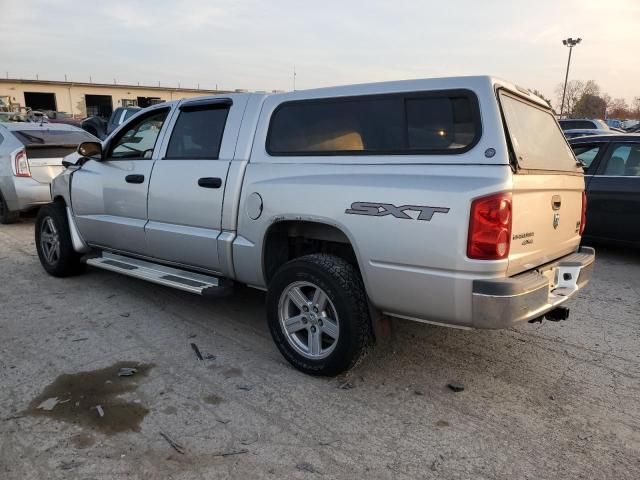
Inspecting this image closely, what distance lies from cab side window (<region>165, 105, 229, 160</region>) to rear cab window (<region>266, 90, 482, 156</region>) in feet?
1.78

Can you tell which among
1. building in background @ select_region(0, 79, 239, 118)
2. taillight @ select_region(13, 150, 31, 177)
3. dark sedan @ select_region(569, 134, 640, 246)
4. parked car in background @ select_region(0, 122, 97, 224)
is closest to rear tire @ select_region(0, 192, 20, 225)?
parked car in background @ select_region(0, 122, 97, 224)

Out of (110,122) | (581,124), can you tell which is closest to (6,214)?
(110,122)

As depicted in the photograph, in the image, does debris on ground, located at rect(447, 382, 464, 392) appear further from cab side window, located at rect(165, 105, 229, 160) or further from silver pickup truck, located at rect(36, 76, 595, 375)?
cab side window, located at rect(165, 105, 229, 160)

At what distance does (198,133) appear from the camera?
4238 millimetres

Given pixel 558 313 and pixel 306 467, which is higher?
pixel 558 313

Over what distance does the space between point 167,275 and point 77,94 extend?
56.2 metres

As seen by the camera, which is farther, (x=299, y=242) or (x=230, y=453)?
(x=299, y=242)

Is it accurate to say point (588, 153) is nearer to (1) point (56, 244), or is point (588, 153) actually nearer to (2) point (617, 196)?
(2) point (617, 196)

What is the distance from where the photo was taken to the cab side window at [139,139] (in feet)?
15.2

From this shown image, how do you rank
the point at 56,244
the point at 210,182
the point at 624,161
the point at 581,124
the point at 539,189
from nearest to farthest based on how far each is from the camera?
the point at 539,189, the point at 210,182, the point at 56,244, the point at 624,161, the point at 581,124

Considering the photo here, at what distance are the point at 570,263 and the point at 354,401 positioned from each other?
5.59ft

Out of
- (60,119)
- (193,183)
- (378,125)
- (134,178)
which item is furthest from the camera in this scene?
(60,119)

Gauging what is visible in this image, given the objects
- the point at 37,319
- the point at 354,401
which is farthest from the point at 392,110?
the point at 37,319

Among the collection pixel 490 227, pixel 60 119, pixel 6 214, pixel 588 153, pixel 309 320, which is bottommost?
pixel 6 214
